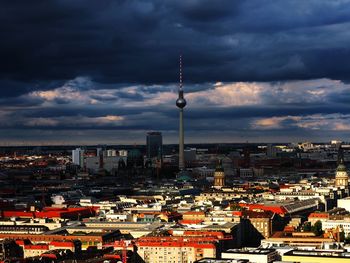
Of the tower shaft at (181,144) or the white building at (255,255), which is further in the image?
the tower shaft at (181,144)

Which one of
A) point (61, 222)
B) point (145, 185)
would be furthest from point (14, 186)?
point (61, 222)

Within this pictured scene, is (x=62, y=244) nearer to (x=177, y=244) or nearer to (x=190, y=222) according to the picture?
(x=177, y=244)

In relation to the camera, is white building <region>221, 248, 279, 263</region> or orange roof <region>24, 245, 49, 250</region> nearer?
white building <region>221, 248, 279, 263</region>

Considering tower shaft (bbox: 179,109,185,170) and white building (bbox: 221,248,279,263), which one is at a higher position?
tower shaft (bbox: 179,109,185,170)

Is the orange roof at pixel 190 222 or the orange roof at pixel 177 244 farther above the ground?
the orange roof at pixel 190 222

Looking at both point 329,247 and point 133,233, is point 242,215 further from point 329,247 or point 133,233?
point 329,247

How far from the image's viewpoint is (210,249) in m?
61.4

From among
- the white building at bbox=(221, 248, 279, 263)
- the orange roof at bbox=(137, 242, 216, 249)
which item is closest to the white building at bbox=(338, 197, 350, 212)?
the orange roof at bbox=(137, 242, 216, 249)

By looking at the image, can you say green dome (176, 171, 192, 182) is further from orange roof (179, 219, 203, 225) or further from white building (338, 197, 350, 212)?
orange roof (179, 219, 203, 225)

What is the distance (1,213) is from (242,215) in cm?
2660

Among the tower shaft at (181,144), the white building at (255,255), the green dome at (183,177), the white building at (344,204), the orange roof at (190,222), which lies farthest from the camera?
the tower shaft at (181,144)

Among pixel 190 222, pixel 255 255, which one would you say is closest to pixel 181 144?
pixel 190 222

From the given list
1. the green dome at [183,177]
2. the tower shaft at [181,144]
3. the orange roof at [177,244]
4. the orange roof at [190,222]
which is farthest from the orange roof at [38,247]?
the tower shaft at [181,144]

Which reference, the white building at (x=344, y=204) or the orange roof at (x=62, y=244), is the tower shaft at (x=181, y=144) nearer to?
the white building at (x=344, y=204)
